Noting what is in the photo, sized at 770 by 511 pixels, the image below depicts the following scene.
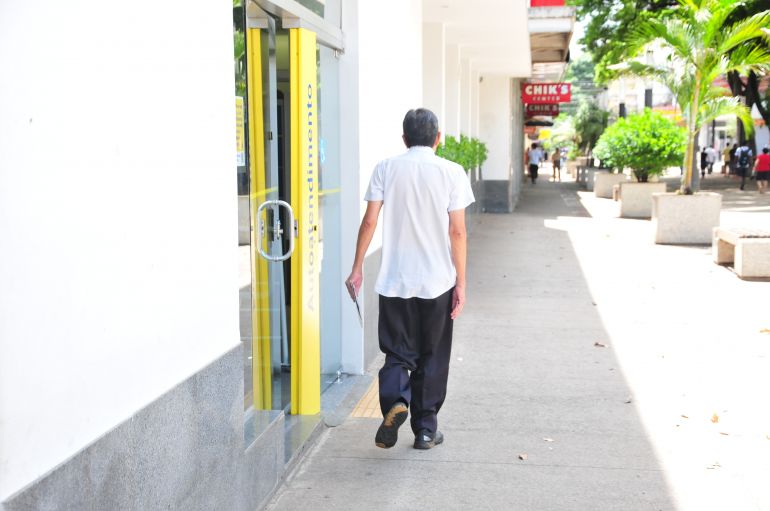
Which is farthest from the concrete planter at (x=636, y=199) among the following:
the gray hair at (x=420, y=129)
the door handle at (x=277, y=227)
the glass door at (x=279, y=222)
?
the door handle at (x=277, y=227)

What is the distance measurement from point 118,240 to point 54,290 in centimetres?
40

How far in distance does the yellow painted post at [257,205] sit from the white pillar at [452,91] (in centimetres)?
1145

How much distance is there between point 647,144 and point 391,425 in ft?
52.5

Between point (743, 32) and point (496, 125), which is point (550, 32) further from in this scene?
point (496, 125)

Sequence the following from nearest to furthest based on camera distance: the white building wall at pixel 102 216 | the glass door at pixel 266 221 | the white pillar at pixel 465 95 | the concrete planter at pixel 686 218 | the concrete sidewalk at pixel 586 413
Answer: the white building wall at pixel 102 216
the concrete sidewalk at pixel 586 413
the glass door at pixel 266 221
the concrete planter at pixel 686 218
the white pillar at pixel 465 95

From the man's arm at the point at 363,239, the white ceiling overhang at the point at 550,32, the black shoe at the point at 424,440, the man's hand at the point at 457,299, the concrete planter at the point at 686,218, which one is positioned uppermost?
the white ceiling overhang at the point at 550,32

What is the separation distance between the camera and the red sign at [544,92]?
1254 inches

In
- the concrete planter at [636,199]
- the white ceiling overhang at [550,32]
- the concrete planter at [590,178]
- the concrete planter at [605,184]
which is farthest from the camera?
the concrete planter at [590,178]

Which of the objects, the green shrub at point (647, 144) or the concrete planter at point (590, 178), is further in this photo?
the concrete planter at point (590, 178)

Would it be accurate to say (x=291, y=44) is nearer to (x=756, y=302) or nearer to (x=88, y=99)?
(x=88, y=99)

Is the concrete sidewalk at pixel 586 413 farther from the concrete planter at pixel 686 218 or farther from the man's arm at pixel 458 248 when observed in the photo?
the concrete planter at pixel 686 218

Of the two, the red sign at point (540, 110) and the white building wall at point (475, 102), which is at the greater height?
the red sign at point (540, 110)

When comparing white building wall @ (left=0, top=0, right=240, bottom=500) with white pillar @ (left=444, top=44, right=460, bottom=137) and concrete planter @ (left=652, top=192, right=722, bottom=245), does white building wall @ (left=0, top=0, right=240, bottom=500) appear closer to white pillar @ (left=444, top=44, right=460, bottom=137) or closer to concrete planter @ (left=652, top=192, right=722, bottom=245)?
concrete planter @ (left=652, top=192, right=722, bottom=245)

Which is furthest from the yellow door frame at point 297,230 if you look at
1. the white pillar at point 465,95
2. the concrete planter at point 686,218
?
the white pillar at point 465,95
